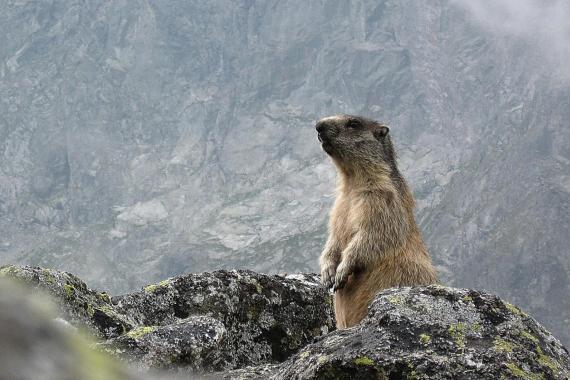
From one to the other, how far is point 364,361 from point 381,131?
380 inches

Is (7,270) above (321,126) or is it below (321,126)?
below

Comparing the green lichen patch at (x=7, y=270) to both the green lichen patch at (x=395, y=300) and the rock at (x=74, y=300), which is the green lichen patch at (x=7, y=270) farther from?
the green lichen patch at (x=395, y=300)

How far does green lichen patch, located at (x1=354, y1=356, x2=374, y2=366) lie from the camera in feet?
22.0

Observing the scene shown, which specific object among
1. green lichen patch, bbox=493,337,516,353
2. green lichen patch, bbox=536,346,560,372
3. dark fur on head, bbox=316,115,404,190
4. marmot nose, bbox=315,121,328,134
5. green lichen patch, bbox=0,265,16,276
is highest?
marmot nose, bbox=315,121,328,134

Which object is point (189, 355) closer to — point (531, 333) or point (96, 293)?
point (96, 293)

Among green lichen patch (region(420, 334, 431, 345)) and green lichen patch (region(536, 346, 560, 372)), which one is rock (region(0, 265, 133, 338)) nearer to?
green lichen patch (region(420, 334, 431, 345))

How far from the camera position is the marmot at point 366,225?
12164 mm

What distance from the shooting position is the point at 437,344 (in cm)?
685

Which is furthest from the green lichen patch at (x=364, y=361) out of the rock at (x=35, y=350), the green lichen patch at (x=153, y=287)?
the green lichen patch at (x=153, y=287)

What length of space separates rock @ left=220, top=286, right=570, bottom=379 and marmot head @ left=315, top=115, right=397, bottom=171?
720 centimetres

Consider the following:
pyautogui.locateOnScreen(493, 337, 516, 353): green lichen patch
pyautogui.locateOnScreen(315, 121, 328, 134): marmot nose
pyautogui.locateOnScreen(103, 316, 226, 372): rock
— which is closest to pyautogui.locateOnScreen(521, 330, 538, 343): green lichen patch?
pyautogui.locateOnScreen(493, 337, 516, 353): green lichen patch

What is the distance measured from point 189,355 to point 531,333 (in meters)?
3.50

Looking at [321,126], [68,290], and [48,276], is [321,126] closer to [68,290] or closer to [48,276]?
[68,290]

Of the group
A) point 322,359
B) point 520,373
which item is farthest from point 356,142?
point 520,373
